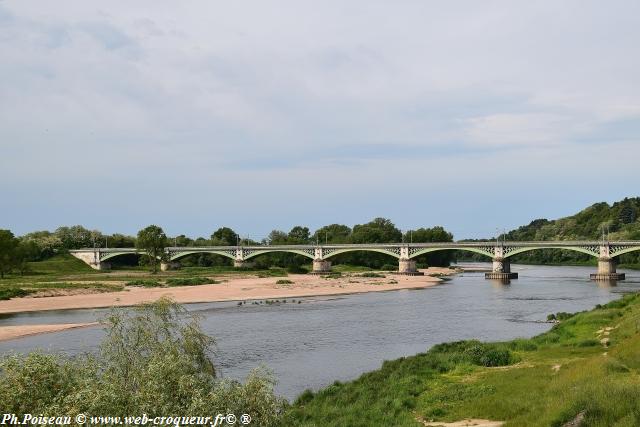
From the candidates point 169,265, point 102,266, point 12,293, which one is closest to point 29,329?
point 12,293

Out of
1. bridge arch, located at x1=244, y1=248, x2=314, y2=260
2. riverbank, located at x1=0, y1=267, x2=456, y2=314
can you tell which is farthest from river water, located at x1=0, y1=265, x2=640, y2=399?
bridge arch, located at x1=244, y1=248, x2=314, y2=260

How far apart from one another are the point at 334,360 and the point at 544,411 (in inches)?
774

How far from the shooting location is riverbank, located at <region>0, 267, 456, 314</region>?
71188 millimetres

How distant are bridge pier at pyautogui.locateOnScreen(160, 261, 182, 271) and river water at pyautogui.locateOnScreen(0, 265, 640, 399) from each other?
73257mm

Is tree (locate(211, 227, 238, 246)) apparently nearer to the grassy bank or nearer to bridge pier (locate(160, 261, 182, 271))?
bridge pier (locate(160, 261, 182, 271))

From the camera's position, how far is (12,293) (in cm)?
7850

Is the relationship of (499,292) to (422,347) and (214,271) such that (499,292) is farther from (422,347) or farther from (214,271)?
(214,271)

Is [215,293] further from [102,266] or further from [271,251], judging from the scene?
[102,266]

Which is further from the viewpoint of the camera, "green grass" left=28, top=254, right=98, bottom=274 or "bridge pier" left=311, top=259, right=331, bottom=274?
"bridge pier" left=311, top=259, right=331, bottom=274

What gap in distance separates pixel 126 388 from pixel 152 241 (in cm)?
11585

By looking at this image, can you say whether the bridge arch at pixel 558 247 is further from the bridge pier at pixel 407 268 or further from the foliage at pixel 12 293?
the foliage at pixel 12 293

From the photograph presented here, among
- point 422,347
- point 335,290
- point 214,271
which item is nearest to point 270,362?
point 422,347

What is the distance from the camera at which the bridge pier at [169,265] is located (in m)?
145

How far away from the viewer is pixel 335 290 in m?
93.1
